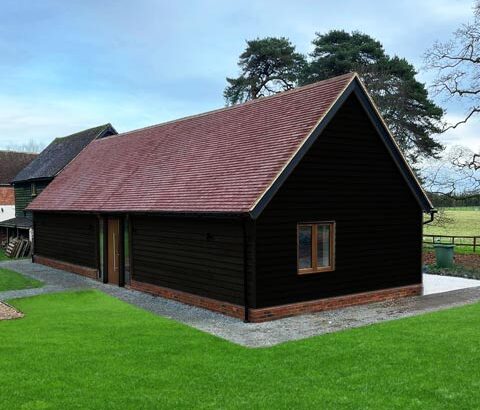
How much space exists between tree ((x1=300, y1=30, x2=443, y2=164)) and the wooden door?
26.7 meters

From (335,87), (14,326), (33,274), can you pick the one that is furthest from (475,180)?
(14,326)

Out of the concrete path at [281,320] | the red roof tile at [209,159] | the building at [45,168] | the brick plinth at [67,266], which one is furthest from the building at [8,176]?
the concrete path at [281,320]

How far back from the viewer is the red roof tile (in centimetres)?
1359

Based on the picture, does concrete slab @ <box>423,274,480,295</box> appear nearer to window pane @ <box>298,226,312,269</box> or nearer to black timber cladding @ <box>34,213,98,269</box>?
window pane @ <box>298,226,312,269</box>

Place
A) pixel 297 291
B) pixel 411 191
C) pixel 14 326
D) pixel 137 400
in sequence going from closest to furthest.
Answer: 1. pixel 137 400
2. pixel 14 326
3. pixel 297 291
4. pixel 411 191

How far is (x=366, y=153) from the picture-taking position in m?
15.4

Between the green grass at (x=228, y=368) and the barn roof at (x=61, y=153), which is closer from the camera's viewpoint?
the green grass at (x=228, y=368)

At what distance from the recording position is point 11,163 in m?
46.2

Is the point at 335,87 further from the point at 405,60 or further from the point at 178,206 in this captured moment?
the point at 405,60

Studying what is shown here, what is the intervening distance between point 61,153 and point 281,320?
2546 cm

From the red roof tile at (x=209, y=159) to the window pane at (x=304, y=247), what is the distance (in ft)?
6.53

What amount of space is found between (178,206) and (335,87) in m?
5.67

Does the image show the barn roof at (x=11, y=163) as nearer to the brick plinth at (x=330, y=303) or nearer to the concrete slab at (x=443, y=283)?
the concrete slab at (x=443, y=283)

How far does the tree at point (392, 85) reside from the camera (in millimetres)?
39750
